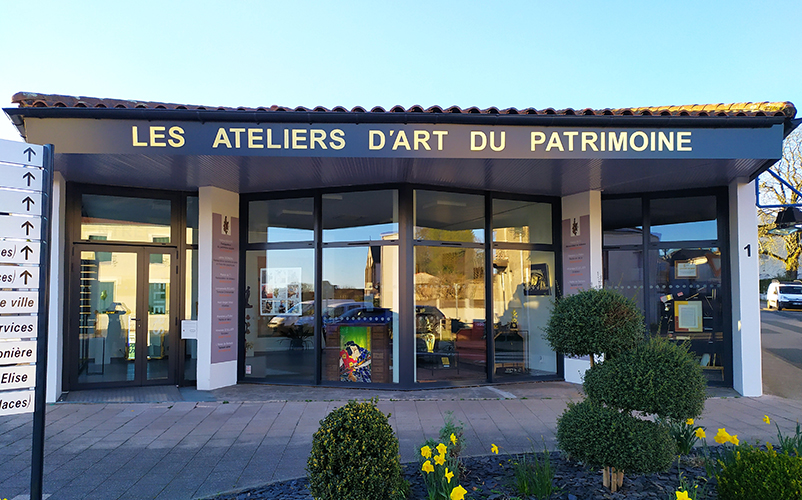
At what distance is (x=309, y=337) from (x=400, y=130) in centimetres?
389

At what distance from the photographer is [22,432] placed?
18.9ft

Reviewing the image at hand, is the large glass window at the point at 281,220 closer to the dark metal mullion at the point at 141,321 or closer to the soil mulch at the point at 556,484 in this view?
the dark metal mullion at the point at 141,321

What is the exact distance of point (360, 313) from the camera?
809cm

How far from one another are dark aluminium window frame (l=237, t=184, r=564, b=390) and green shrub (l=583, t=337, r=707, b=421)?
431 centimetres

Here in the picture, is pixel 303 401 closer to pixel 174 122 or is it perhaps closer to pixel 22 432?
pixel 22 432

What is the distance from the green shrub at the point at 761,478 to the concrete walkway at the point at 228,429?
2.06 m

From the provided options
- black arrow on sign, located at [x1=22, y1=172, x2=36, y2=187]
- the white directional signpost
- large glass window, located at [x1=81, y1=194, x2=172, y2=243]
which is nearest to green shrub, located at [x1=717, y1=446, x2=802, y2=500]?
the white directional signpost

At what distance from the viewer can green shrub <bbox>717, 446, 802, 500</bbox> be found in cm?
285

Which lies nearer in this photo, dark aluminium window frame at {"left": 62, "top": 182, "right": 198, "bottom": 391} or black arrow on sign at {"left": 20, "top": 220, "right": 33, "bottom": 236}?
black arrow on sign at {"left": 20, "top": 220, "right": 33, "bottom": 236}

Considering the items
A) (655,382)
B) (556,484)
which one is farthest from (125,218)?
(655,382)

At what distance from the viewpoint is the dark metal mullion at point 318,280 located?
817 centimetres

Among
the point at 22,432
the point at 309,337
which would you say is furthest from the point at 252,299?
the point at 22,432

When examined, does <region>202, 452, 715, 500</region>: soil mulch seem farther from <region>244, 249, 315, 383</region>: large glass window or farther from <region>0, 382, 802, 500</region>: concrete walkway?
<region>244, 249, 315, 383</region>: large glass window

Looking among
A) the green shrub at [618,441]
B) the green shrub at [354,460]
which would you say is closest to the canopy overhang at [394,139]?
the green shrub at [618,441]
